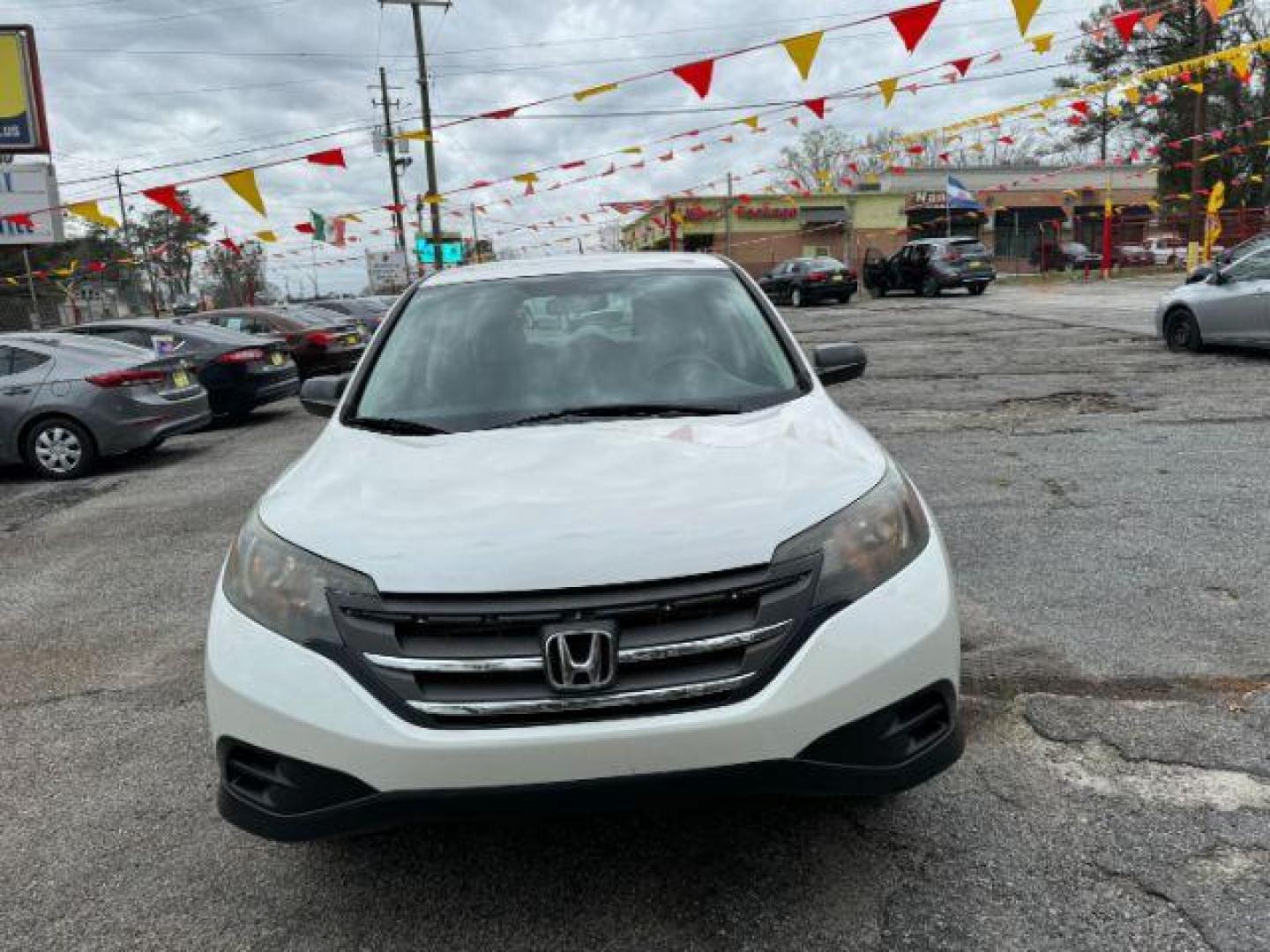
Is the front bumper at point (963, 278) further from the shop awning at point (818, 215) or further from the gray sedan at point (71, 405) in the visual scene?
the shop awning at point (818, 215)

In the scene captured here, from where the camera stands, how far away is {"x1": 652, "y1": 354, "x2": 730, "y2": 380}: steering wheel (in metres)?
3.24

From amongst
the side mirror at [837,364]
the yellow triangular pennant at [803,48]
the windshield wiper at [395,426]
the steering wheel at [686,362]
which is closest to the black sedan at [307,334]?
the yellow triangular pennant at [803,48]

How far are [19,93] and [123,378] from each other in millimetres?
16810

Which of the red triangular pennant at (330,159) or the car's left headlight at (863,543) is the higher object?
the red triangular pennant at (330,159)

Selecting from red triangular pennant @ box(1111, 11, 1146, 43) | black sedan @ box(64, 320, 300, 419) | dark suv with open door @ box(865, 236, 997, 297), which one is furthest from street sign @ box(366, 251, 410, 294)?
red triangular pennant @ box(1111, 11, 1146, 43)

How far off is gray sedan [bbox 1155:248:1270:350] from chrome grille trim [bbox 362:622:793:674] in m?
10.8

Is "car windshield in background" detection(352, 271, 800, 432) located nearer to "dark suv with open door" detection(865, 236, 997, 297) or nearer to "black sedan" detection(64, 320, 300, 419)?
"black sedan" detection(64, 320, 300, 419)

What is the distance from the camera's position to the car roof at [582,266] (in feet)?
12.6

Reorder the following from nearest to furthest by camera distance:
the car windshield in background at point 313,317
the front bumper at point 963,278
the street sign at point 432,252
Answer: the car windshield in background at point 313,317 → the front bumper at point 963,278 → the street sign at point 432,252

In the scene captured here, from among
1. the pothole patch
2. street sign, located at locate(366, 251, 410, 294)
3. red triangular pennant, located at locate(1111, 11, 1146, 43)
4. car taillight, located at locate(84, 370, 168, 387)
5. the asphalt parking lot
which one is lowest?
the asphalt parking lot

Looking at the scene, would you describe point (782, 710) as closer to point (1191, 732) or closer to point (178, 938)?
point (178, 938)

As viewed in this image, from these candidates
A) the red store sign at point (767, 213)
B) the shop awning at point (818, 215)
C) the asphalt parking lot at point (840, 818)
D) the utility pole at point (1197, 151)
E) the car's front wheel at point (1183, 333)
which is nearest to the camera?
the asphalt parking lot at point (840, 818)

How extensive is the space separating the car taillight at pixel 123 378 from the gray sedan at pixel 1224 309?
11.5 metres

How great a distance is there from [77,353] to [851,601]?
29.4ft
